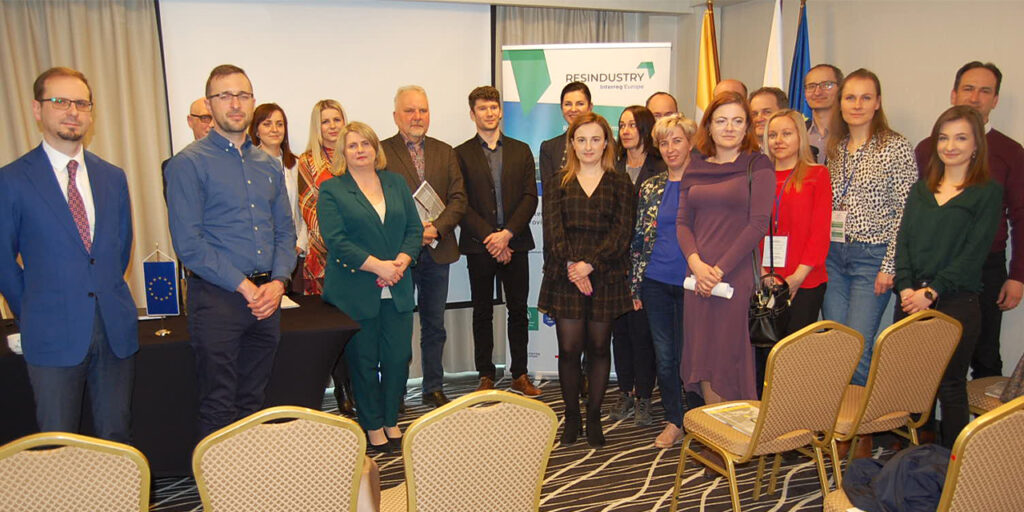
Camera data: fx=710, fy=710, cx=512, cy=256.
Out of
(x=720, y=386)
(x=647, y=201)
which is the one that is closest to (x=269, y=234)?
(x=647, y=201)

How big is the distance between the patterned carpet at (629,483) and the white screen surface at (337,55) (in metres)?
1.85

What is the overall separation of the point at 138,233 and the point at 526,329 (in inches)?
102

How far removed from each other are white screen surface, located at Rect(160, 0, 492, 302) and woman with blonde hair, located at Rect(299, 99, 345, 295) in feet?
2.36

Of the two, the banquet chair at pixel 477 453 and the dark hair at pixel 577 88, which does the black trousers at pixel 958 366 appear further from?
the dark hair at pixel 577 88

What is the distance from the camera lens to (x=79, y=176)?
2.54m

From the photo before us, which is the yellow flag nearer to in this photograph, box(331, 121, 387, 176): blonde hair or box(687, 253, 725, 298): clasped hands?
box(687, 253, 725, 298): clasped hands

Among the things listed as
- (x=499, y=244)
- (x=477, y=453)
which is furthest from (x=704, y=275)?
(x=477, y=453)

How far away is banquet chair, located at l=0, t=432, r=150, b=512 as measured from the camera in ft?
5.06

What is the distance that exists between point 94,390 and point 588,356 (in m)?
2.20

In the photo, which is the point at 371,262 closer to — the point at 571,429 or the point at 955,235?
the point at 571,429

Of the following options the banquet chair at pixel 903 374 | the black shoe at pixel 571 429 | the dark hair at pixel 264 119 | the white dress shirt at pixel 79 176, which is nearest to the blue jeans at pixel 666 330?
the black shoe at pixel 571 429

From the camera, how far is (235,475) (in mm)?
1708

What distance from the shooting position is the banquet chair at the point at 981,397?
314 centimetres

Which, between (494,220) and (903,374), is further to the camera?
(494,220)
